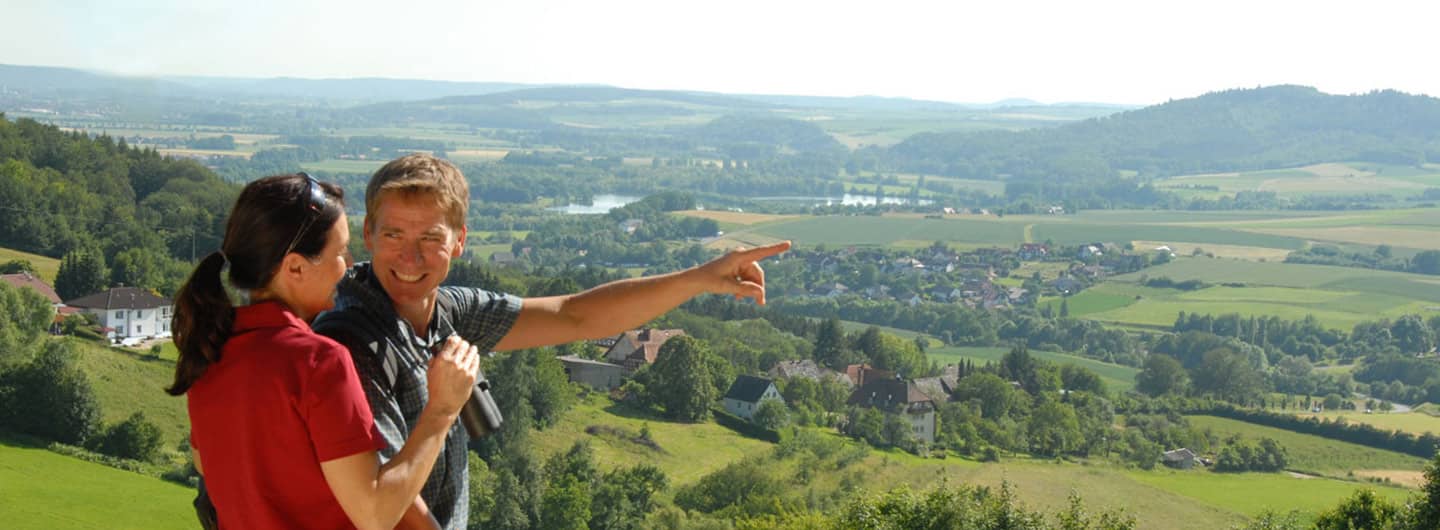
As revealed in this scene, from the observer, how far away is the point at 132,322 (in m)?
33.2

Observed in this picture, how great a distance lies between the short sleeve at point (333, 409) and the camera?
178cm

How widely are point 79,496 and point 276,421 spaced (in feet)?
69.5

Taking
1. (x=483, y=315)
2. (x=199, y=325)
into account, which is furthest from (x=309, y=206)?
(x=483, y=315)

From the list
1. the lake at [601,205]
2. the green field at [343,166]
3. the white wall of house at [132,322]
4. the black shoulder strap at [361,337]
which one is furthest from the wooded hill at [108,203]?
the lake at [601,205]

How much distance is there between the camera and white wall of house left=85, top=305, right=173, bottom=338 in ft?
107

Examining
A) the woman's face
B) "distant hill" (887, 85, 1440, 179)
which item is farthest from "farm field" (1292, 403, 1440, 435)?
"distant hill" (887, 85, 1440, 179)

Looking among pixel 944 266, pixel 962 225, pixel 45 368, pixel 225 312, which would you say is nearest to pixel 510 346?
pixel 225 312

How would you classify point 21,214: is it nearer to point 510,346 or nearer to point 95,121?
point 510,346

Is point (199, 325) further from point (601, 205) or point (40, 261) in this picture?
point (601, 205)

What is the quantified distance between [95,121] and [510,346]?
109 m

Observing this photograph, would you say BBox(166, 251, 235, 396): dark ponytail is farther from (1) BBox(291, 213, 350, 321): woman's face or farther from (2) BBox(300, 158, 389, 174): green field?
(2) BBox(300, 158, 389, 174): green field

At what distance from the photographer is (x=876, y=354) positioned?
5794 cm

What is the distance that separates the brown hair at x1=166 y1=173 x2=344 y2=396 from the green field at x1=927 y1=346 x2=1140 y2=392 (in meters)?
57.2

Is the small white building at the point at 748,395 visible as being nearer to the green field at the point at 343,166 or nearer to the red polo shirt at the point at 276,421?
the red polo shirt at the point at 276,421
